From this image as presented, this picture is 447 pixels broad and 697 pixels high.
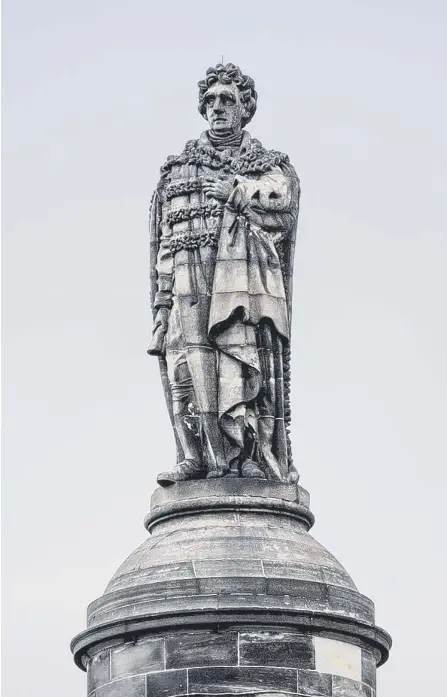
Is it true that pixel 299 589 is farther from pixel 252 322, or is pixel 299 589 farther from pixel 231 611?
pixel 252 322

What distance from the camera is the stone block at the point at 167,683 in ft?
80.4

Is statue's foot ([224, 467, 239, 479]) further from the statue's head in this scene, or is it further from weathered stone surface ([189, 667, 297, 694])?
the statue's head

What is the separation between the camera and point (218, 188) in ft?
89.2

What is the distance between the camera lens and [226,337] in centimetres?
2675

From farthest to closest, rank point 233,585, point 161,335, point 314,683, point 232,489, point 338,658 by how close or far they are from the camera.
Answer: point 161,335
point 232,489
point 338,658
point 233,585
point 314,683

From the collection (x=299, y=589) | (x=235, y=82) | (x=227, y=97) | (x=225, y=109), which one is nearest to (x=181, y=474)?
(x=299, y=589)

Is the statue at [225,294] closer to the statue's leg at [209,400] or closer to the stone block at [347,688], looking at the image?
the statue's leg at [209,400]

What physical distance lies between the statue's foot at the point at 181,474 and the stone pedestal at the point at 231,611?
0.49 feet

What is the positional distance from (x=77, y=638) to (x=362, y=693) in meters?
3.72

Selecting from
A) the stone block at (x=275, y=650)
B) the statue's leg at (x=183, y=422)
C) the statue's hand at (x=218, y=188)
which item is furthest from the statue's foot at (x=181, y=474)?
the statue's hand at (x=218, y=188)

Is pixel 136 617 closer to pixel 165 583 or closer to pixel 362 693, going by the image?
pixel 165 583

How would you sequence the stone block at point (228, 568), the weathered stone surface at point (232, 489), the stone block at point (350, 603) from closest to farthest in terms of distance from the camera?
the stone block at point (228, 568) < the stone block at point (350, 603) < the weathered stone surface at point (232, 489)

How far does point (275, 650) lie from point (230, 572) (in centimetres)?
115

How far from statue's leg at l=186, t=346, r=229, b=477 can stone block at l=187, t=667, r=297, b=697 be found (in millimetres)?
2905
